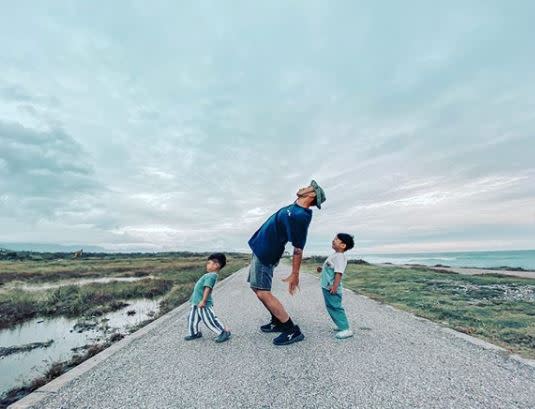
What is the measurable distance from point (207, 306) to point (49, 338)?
4.71 metres

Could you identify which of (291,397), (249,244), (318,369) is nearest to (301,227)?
(249,244)

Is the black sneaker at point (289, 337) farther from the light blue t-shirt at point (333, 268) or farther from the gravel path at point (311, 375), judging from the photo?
the light blue t-shirt at point (333, 268)

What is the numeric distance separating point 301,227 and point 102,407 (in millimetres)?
2852

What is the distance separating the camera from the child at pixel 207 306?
4930mm

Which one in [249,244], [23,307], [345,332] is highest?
[249,244]

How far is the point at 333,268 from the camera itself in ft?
16.0

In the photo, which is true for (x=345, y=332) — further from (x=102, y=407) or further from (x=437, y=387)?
(x=102, y=407)

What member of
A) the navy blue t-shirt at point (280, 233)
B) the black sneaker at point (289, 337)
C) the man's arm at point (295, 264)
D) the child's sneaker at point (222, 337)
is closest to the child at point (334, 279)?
the black sneaker at point (289, 337)

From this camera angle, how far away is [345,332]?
482 centimetres

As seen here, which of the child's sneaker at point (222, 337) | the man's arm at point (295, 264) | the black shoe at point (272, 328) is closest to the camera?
the man's arm at point (295, 264)

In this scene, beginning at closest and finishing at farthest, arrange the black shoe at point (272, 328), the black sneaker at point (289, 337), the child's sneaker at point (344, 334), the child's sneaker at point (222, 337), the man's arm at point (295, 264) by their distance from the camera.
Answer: the man's arm at point (295, 264) → the black sneaker at point (289, 337) → the child's sneaker at point (344, 334) → the child's sneaker at point (222, 337) → the black shoe at point (272, 328)

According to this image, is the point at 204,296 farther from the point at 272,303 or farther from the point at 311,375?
the point at 311,375

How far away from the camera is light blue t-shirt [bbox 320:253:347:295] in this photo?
4.81 meters

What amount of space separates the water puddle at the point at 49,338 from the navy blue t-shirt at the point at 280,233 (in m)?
3.86
